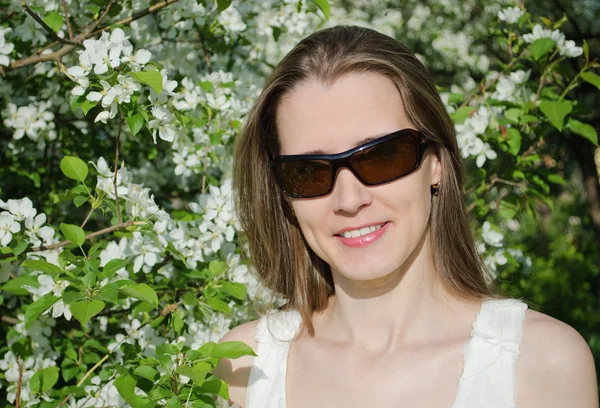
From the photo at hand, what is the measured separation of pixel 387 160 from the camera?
5.84 feet

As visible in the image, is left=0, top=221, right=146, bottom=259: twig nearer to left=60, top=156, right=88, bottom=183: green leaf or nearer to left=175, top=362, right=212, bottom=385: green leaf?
left=60, top=156, right=88, bottom=183: green leaf

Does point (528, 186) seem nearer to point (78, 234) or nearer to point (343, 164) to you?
point (343, 164)

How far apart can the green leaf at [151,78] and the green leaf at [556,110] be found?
1.55 m

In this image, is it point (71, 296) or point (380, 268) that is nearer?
point (71, 296)

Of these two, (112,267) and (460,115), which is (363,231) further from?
(460,115)

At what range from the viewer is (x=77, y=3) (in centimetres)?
280

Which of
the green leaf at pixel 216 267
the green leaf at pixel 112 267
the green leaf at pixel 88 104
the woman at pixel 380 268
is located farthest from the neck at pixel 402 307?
the green leaf at pixel 88 104

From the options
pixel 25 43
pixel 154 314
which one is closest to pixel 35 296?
pixel 154 314

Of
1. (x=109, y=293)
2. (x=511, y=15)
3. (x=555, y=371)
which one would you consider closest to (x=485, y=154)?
(x=511, y=15)

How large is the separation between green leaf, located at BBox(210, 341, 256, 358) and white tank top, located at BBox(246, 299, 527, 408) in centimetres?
32

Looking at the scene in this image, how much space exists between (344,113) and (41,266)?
82 centimetres

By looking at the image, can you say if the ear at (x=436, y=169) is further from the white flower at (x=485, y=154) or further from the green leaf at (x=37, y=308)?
the green leaf at (x=37, y=308)

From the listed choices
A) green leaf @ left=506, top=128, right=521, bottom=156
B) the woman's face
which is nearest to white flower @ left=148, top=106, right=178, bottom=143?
the woman's face

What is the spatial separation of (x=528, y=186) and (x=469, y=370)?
154cm
